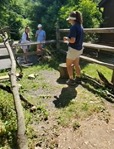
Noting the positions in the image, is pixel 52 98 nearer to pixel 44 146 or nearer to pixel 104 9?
pixel 44 146

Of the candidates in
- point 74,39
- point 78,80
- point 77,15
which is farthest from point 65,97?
point 77,15

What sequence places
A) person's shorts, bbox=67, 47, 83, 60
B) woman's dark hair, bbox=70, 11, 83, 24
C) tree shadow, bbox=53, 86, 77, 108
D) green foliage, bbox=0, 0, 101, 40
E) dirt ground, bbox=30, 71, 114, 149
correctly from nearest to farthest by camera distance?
dirt ground, bbox=30, 71, 114, 149
tree shadow, bbox=53, 86, 77, 108
woman's dark hair, bbox=70, 11, 83, 24
person's shorts, bbox=67, 47, 83, 60
green foliage, bbox=0, 0, 101, 40

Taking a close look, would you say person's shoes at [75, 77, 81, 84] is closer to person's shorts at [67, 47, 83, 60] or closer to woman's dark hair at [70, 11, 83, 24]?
person's shorts at [67, 47, 83, 60]

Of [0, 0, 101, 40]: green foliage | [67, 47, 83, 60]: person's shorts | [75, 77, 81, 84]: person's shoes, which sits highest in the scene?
[0, 0, 101, 40]: green foliage

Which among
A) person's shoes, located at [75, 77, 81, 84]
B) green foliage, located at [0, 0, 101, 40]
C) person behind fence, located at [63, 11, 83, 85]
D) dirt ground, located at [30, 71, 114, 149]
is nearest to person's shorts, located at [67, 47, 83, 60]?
person behind fence, located at [63, 11, 83, 85]

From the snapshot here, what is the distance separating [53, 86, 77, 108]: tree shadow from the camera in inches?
222

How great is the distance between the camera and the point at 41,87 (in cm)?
689

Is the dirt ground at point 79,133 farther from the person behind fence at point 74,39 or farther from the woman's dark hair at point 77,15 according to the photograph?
the woman's dark hair at point 77,15

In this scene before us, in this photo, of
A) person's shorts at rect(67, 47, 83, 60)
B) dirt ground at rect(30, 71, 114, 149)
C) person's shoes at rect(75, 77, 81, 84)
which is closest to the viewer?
dirt ground at rect(30, 71, 114, 149)

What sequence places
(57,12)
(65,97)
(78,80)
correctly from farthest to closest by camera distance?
1. (57,12)
2. (78,80)
3. (65,97)

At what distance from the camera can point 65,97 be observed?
6.00 metres

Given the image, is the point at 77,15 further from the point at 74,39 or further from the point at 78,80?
the point at 78,80

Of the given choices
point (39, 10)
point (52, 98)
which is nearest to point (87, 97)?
point (52, 98)

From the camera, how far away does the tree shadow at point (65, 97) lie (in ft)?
18.5
